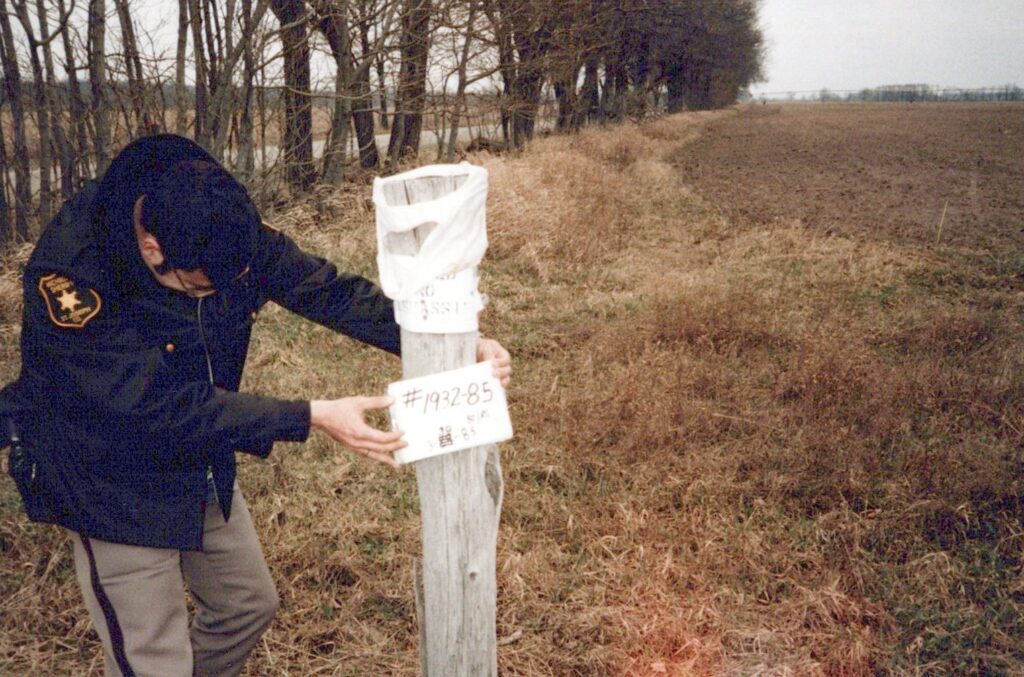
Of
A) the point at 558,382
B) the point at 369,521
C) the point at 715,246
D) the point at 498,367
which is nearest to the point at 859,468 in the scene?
the point at 558,382

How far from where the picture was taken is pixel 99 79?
6094 mm

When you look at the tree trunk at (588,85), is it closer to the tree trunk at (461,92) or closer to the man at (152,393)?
the tree trunk at (461,92)

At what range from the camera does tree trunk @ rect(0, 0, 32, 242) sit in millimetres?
6430

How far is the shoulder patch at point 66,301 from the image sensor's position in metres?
1.48

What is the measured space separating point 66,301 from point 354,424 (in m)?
0.65

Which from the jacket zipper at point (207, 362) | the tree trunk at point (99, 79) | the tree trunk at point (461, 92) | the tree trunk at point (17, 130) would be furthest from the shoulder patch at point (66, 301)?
the tree trunk at point (461, 92)

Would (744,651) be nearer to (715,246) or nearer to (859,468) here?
(859,468)

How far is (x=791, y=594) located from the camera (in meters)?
2.87

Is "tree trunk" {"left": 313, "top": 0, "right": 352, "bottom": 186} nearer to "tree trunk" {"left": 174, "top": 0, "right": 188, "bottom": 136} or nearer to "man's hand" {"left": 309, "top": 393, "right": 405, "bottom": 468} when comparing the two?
"tree trunk" {"left": 174, "top": 0, "right": 188, "bottom": 136}

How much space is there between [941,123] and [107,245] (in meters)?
40.0

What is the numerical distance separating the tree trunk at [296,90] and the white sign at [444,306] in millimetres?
6848

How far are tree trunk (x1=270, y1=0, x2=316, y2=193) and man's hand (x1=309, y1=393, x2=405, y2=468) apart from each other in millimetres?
6783

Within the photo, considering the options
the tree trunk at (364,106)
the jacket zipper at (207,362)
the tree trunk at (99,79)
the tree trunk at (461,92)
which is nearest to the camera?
the jacket zipper at (207,362)

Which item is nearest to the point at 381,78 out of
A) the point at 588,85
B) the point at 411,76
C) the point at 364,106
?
the point at 411,76
